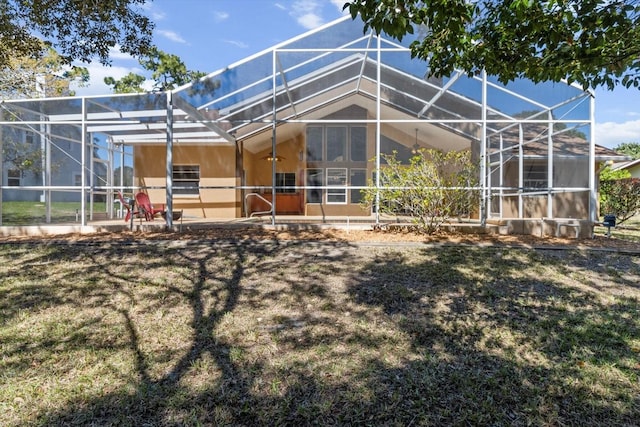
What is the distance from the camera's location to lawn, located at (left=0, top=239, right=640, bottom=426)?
2311 millimetres

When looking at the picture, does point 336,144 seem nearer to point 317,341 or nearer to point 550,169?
point 550,169

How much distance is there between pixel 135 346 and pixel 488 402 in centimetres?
266

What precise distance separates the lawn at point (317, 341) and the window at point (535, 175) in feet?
16.2

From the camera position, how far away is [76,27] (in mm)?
6938

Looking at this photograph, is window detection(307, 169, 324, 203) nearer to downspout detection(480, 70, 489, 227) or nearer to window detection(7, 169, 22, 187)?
downspout detection(480, 70, 489, 227)

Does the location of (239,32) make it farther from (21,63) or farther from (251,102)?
(21,63)

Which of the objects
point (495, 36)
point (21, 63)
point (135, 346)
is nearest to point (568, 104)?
point (495, 36)

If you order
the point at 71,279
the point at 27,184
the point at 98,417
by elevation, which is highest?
the point at 27,184

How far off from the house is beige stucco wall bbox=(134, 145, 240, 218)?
35 mm

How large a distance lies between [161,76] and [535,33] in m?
26.7

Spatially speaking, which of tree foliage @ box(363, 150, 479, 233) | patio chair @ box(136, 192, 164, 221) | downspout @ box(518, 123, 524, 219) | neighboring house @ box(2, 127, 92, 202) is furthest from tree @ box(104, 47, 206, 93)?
tree foliage @ box(363, 150, 479, 233)

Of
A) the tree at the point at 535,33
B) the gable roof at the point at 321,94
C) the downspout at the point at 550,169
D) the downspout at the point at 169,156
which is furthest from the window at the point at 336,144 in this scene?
the tree at the point at 535,33

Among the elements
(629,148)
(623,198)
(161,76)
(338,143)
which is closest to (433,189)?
(338,143)

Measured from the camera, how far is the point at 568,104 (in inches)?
320
